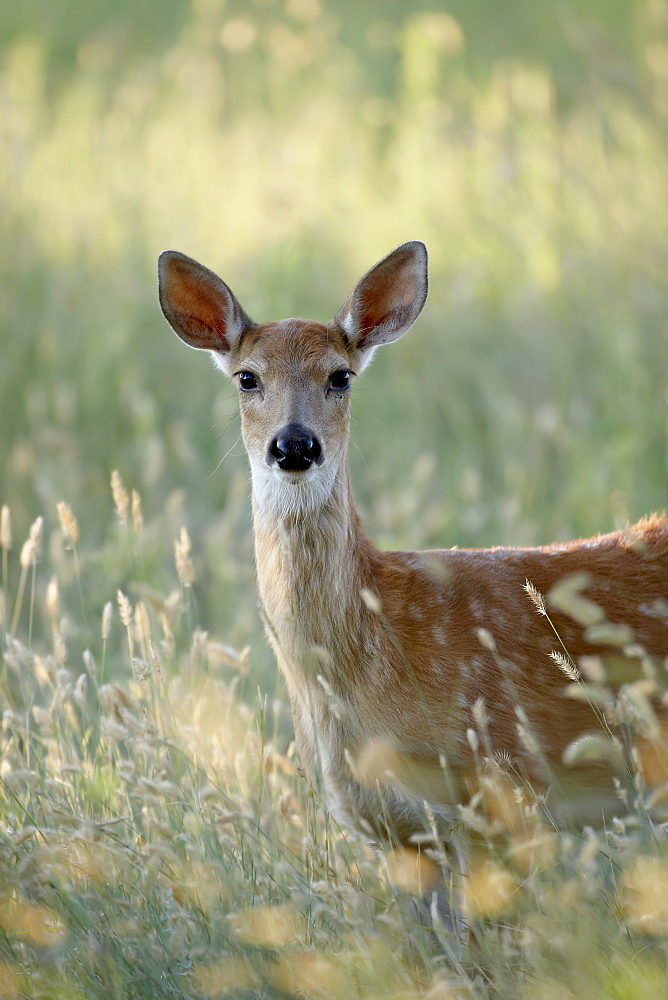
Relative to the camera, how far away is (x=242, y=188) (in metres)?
10.0

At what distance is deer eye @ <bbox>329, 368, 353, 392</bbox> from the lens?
14.6 feet

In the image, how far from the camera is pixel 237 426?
7215 millimetres

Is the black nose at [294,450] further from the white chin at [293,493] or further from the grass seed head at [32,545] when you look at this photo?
the grass seed head at [32,545]

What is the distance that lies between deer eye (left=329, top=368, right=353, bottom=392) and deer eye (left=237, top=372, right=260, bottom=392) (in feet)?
0.88

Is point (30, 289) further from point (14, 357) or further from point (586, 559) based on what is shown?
point (586, 559)

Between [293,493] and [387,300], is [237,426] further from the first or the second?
[293,493]

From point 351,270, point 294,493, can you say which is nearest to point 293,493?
point 294,493

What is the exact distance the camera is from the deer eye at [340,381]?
444 cm

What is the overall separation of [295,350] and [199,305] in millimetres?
504

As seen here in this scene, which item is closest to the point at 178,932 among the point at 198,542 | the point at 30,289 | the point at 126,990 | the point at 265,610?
the point at 126,990

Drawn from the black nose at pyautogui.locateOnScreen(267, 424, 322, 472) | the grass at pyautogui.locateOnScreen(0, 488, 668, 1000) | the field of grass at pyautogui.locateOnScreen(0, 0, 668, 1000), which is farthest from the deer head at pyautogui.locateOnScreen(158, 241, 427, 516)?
the grass at pyautogui.locateOnScreen(0, 488, 668, 1000)

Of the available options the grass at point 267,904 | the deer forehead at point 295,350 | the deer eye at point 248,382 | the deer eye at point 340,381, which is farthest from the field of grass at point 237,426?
the deer eye at point 340,381

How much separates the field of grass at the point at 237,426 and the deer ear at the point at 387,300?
1045 millimetres

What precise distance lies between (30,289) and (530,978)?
247 inches
